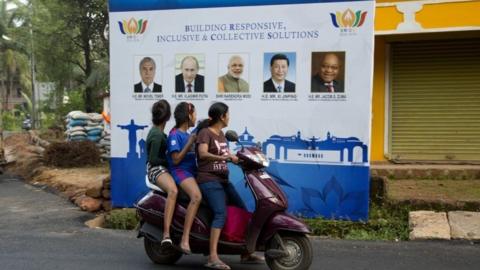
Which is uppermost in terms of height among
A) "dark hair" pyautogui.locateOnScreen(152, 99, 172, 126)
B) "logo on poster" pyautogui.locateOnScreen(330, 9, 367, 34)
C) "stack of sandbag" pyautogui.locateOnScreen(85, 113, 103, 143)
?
"logo on poster" pyautogui.locateOnScreen(330, 9, 367, 34)

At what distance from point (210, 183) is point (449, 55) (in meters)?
7.75

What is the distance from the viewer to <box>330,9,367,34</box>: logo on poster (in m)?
7.72

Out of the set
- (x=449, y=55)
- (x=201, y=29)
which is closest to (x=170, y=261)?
(x=201, y=29)

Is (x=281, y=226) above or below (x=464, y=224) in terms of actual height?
above

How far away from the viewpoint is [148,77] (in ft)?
28.4

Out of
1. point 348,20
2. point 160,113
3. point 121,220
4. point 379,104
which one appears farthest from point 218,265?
point 379,104

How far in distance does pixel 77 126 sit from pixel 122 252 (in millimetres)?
11550

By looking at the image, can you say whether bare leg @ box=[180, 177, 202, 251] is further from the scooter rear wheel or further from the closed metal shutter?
the closed metal shutter

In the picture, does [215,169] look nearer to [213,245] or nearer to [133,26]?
[213,245]

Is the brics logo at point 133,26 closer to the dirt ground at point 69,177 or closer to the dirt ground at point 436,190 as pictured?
the dirt ground at point 69,177

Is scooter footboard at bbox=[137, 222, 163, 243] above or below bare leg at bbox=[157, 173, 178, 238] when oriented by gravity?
below

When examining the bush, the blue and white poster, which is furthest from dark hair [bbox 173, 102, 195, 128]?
the bush

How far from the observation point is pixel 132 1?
28.5 feet

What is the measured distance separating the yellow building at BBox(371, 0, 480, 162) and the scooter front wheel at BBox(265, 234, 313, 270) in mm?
6746
